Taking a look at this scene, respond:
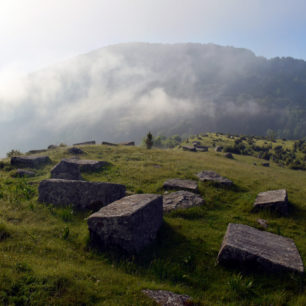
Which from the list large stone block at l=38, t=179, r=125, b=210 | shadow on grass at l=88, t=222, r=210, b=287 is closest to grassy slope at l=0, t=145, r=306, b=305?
shadow on grass at l=88, t=222, r=210, b=287

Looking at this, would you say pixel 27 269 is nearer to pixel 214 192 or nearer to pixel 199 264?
pixel 199 264

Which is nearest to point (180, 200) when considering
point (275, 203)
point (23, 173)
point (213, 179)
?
point (275, 203)

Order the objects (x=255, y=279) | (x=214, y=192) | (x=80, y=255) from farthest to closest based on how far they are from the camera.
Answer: (x=214, y=192), (x=80, y=255), (x=255, y=279)

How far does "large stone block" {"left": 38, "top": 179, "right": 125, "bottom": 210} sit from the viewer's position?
1223cm

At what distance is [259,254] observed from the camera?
7.78 meters

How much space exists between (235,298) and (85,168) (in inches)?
684

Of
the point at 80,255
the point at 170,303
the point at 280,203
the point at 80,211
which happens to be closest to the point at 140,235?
the point at 80,255

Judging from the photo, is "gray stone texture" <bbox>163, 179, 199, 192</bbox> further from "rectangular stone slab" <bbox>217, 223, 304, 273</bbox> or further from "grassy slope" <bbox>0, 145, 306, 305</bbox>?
"rectangular stone slab" <bbox>217, 223, 304, 273</bbox>

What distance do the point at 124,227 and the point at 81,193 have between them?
5.06 metres

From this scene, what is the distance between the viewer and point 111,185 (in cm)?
1240

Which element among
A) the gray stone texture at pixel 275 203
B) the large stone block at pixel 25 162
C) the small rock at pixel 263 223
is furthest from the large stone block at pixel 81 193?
the large stone block at pixel 25 162

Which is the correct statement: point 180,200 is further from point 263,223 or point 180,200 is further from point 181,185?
point 263,223

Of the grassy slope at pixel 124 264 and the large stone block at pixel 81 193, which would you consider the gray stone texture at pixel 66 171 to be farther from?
the large stone block at pixel 81 193

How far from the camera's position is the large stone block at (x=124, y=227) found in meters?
8.30
